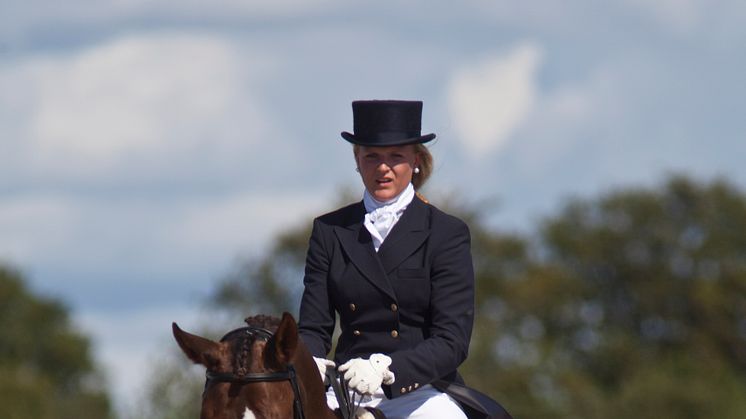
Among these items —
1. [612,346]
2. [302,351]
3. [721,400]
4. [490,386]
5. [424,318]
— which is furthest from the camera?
[612,346]

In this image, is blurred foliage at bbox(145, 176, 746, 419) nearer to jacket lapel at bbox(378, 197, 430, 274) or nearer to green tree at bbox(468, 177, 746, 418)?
green tree at bbox(468, 177, 746, 418)

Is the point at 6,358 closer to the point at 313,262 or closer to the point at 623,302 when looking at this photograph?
the point at 623,302

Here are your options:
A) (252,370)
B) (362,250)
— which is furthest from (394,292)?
(252,370)

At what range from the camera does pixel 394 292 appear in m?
11.2

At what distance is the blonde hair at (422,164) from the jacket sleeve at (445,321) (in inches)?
15.8

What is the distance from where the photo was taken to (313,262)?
11438 mm

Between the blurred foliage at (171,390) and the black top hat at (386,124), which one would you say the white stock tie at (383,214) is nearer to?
the black top hat at (386,124)

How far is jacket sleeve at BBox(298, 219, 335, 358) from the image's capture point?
11.2 m

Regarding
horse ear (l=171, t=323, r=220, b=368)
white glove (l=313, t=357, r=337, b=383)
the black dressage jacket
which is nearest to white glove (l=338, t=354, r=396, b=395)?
white glove (l=313, t=357, r=337, b=383)

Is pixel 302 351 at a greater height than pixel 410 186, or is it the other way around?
pixel 410 186

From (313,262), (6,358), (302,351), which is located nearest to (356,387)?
(302,351)

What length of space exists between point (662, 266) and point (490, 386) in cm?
1998

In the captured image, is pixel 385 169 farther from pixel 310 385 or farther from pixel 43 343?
pixel 43 343

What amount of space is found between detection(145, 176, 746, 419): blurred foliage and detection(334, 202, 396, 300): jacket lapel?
58954 mm
